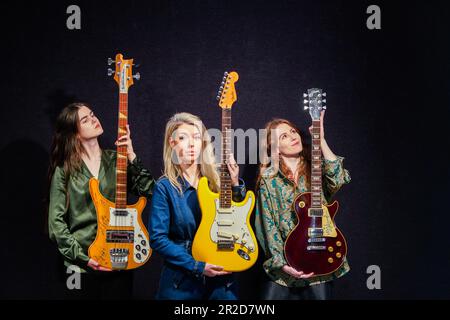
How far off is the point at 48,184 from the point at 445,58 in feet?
9.62

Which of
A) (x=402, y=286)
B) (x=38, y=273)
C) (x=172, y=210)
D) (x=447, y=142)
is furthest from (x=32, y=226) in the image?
(x=447, y=142)

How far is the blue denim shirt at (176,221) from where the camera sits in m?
3.61

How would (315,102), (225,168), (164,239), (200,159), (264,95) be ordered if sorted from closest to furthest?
1. (164,239)
2. (225,168)
3. (200,159)
4. (315,102)
5. (264,95)

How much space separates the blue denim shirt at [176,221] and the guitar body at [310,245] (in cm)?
39

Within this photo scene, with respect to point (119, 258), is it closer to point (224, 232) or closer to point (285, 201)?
point (224, 232)

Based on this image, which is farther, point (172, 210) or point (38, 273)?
point (38, 273)

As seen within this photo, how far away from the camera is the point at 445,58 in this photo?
4.51 meters

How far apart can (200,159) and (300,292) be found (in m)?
1.05

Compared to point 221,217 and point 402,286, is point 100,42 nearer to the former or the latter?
point 221,217

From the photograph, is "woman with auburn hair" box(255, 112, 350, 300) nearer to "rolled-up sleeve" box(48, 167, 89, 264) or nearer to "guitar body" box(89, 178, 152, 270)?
"guitar body" box(89, 178, 152, 270)

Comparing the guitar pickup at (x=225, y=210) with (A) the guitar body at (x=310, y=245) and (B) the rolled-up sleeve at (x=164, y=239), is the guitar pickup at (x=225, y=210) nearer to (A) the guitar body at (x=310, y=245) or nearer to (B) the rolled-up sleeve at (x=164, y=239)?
(B) the rolled-up sleeve at (x=164, y=239)

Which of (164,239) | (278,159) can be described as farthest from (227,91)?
(164,239)

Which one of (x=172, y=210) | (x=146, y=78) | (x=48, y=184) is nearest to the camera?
(x=172, y=210)

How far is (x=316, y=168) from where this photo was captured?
3.88 m
